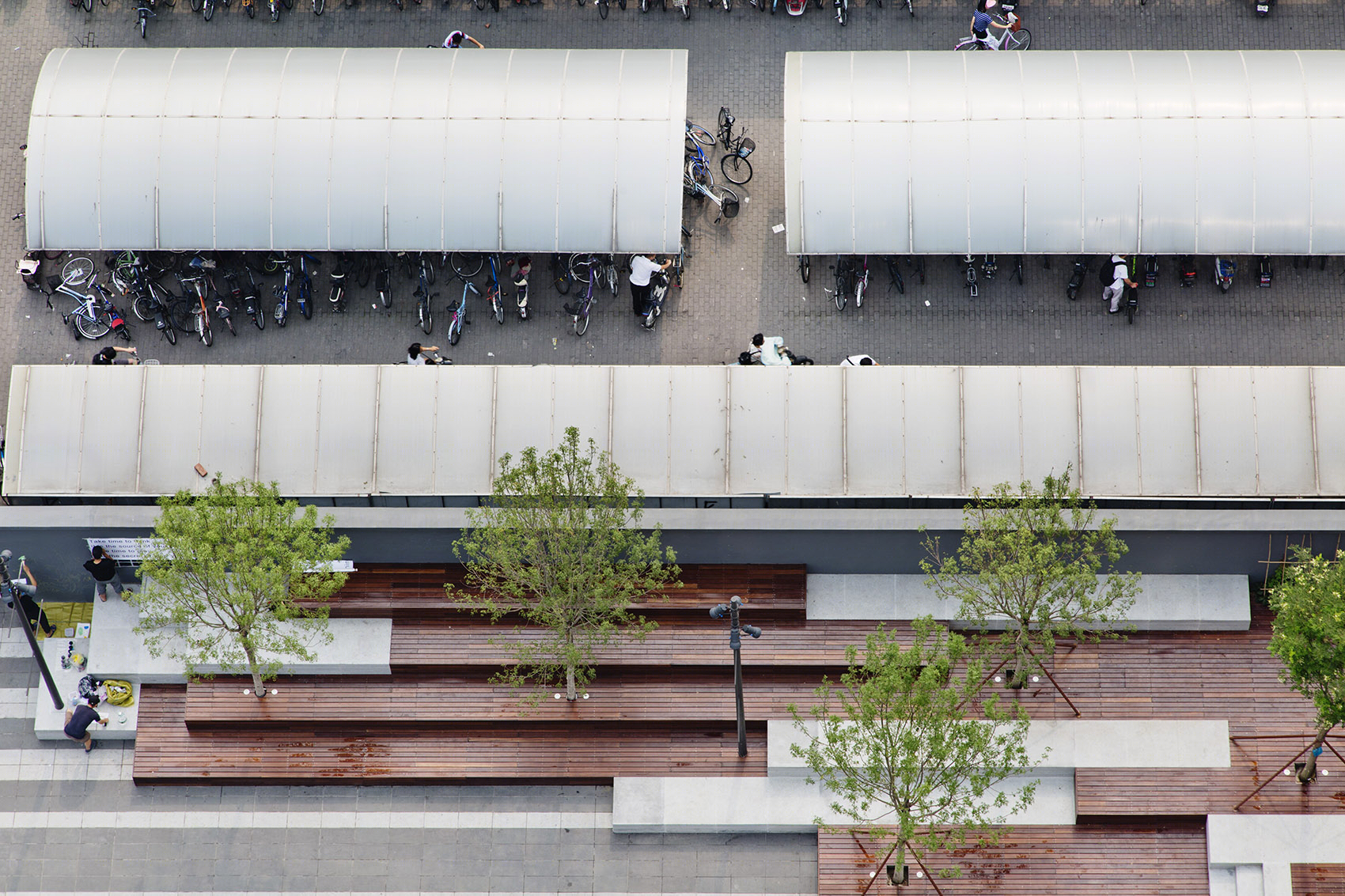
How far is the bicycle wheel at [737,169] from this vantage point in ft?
132

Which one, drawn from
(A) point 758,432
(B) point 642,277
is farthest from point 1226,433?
(B) point 642,277

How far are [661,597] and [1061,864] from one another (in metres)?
10.1

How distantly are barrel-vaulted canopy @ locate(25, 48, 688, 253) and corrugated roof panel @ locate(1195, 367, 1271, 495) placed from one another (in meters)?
12.5

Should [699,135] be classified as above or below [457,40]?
below

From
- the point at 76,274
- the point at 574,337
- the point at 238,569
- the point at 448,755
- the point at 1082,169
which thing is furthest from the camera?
the point at 76,274

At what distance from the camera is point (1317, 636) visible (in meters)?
31.1

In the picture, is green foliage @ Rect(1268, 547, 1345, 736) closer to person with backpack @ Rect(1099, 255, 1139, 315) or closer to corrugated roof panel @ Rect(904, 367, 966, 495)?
corrugated roof panel @ Rect(904, 367, 966, 495)

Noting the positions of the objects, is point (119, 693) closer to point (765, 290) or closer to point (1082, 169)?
point (765, 290)

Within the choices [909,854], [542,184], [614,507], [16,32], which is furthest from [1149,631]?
[16,32]

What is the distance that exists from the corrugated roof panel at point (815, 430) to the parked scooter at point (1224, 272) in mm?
9201

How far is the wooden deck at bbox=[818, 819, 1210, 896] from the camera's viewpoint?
112 feet

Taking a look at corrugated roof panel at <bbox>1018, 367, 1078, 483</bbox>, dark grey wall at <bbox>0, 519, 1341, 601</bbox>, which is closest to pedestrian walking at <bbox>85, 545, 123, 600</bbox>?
dark grey wall at <bbox>0, 519, 1341, 601</bbox>

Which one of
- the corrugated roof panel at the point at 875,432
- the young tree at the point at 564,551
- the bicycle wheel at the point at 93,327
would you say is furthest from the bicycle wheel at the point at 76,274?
the corrugated roof panel at the point at 875,432

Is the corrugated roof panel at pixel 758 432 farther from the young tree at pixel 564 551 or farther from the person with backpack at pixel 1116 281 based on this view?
the person with backpack at pixel 1116 281
